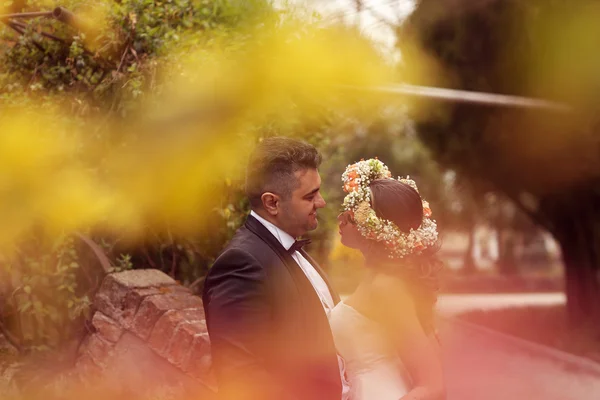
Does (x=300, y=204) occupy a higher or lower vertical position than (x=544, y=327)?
higher

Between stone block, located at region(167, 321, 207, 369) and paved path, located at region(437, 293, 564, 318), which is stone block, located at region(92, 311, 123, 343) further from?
paved path, located at region(437, 293, 564, 318)

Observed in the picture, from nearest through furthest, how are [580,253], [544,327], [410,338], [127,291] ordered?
1. [410,338]
2. [127,291]
3. [544,327]
4. [580,253]

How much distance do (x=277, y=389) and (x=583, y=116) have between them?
13.4 meters

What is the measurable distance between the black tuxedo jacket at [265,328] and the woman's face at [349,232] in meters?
0.57

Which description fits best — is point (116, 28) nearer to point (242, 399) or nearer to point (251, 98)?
point (251, 98)

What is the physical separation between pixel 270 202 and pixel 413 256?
72 centimetres

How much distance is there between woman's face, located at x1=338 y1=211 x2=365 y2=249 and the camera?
353 centimetres

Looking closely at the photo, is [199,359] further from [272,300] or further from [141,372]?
[272,300]

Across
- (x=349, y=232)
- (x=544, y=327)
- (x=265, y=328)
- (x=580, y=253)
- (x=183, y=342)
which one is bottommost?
(x=544, y=327)

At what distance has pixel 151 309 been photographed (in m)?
5.01

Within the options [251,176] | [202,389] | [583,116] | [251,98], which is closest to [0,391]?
[202,389]

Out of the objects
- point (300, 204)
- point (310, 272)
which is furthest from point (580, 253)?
point (300, 204)

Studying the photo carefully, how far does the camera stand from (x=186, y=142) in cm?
595

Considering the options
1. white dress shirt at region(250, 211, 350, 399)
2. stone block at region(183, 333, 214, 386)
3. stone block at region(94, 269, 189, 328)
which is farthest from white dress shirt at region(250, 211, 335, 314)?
stone block at region(94, 269, 189, 328)
